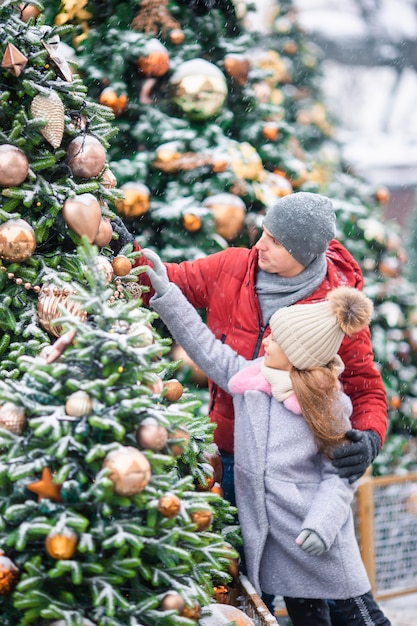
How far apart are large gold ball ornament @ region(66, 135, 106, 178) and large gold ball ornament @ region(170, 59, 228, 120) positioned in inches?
47.1

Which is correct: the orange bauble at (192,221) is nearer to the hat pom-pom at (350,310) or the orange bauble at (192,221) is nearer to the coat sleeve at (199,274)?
the coat sleeve at (199,274)

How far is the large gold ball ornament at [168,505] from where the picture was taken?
1.48m

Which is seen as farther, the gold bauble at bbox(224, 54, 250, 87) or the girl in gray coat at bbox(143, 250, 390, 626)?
the gold bauble at bbox(224, 54, 250, 87)

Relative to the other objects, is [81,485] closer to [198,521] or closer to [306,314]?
[198,521]

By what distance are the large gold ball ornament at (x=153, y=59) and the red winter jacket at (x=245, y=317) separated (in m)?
0.96

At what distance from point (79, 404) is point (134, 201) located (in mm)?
1531

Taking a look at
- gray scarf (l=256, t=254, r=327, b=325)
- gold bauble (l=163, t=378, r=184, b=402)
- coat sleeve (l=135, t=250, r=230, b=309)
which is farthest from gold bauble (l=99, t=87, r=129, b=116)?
gold bauble (l=163, t=378, r=184, b=402)

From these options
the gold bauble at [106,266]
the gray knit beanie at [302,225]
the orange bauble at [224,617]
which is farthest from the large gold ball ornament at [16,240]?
the orange bauble at [224,617]

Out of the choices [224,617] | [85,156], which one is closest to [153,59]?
[85,156]

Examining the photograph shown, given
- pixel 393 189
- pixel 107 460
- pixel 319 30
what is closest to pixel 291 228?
pixel 107 460

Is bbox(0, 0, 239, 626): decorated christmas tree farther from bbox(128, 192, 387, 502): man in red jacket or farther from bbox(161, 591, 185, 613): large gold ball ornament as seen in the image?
bbox(128, 192, 387, 502): man in red jacket

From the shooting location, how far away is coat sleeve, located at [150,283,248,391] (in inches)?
88.4

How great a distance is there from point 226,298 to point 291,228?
1.12 feet

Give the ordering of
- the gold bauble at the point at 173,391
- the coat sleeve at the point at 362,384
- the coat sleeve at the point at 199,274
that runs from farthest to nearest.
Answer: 1. the coat sleeve at the point at 199,274
2. the coat sleeve at the point at 362,384
3. the gold bauble at the point at 173,391
